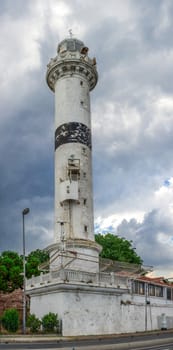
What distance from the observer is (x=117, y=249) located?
66.6 meters

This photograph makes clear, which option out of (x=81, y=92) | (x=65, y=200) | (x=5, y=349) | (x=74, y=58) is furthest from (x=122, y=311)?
(x=74, y=58)

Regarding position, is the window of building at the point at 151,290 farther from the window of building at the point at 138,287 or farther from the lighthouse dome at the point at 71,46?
the lighthouse dome at the point at 71,46

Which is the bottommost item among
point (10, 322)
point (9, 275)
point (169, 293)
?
point (10, 322)

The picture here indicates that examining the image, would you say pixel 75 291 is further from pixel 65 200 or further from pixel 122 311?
pixel 65 200

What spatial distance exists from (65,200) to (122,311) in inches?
444

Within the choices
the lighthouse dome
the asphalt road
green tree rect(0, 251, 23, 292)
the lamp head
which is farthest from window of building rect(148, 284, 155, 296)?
the lighthouse dome

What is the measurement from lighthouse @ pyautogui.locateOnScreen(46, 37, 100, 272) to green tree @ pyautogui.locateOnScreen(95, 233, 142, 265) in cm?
2416

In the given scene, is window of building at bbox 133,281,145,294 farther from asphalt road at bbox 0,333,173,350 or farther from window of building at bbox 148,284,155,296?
asphalt road at bbox 0,333,173,350

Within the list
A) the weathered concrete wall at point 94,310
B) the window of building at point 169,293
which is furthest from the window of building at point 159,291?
the weathered concrete wall at point 94,310

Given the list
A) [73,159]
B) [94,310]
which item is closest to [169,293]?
[94,310]

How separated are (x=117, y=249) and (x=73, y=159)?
92.5 feet

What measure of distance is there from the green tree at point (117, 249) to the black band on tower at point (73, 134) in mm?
25852

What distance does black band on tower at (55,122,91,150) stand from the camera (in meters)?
43.1

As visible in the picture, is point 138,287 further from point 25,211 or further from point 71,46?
point 71,46
